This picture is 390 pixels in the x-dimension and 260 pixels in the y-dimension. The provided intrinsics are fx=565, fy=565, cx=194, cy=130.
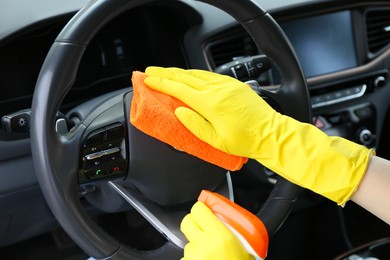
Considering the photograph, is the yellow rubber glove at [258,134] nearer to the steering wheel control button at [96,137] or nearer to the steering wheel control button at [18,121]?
the steering wheel control button at [96,137]

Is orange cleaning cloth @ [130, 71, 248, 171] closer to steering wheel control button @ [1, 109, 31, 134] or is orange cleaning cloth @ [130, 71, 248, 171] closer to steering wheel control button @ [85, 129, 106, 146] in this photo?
steering wheel control button @ [85, 129, 106, 146]

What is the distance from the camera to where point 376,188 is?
0.85 m

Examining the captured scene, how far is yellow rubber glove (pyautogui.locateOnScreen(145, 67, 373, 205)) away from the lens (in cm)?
84

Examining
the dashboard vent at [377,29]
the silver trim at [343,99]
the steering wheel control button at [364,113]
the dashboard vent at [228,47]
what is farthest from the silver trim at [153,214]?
the dashboard vent at [377,29]

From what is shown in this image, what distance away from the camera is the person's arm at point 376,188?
2.80 ft

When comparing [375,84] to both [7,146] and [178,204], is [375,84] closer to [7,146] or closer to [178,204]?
[178,204]

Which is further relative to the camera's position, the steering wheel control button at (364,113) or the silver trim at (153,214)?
the steering wheel control button at (364,113)

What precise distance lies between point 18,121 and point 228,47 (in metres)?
0.65

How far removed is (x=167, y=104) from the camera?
84cm

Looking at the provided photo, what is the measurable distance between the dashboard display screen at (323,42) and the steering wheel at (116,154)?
555mm

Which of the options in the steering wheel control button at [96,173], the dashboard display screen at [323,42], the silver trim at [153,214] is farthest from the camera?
the dashboard display screen at [323,42]

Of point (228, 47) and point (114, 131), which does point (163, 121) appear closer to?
point (114, 131)

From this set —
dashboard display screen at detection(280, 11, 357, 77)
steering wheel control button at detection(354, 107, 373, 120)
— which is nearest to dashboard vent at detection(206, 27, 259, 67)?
dashboard display screen at detection(280, 11, 357, 77)

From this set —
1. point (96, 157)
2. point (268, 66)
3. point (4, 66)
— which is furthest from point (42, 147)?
point (268, 66)
